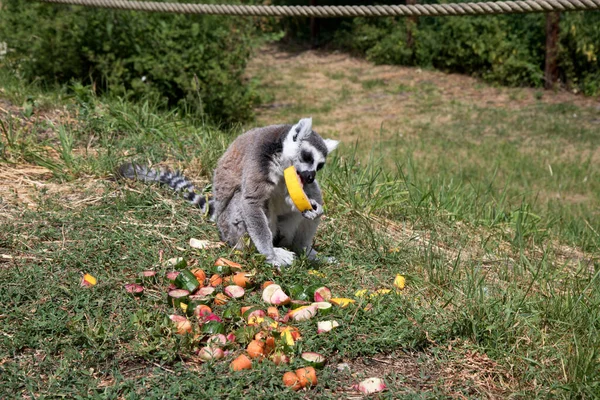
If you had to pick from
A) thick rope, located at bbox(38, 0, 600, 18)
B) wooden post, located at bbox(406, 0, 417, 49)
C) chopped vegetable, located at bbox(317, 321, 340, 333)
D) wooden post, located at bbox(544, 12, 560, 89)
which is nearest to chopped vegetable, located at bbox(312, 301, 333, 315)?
chopped vegetable, located at bbox(317, 321, 340, 333)

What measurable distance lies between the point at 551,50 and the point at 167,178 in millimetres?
8437

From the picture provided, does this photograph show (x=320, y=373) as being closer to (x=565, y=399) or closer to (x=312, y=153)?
(x=565, y=399)

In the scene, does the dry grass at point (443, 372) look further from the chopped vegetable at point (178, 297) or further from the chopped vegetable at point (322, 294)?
the chopped vegetable at point (178, 297)

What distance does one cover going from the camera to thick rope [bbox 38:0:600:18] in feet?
12.8

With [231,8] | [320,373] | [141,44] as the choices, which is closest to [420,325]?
[320,373]

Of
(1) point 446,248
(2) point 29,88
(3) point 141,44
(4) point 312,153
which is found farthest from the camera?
(3) point 141,44

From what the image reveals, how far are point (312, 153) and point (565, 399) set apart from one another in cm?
181

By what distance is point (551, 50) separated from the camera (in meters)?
11.1

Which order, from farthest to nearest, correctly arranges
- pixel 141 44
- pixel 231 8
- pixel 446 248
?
pixel 141 44 → pixel 231 8 → pixel 446 248

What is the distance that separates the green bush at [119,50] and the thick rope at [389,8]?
1.49 m

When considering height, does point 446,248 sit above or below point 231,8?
below

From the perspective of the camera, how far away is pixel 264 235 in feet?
12.7

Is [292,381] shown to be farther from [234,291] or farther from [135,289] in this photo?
[135,289]

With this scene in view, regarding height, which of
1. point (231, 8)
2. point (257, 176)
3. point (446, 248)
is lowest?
point (446, 248)
